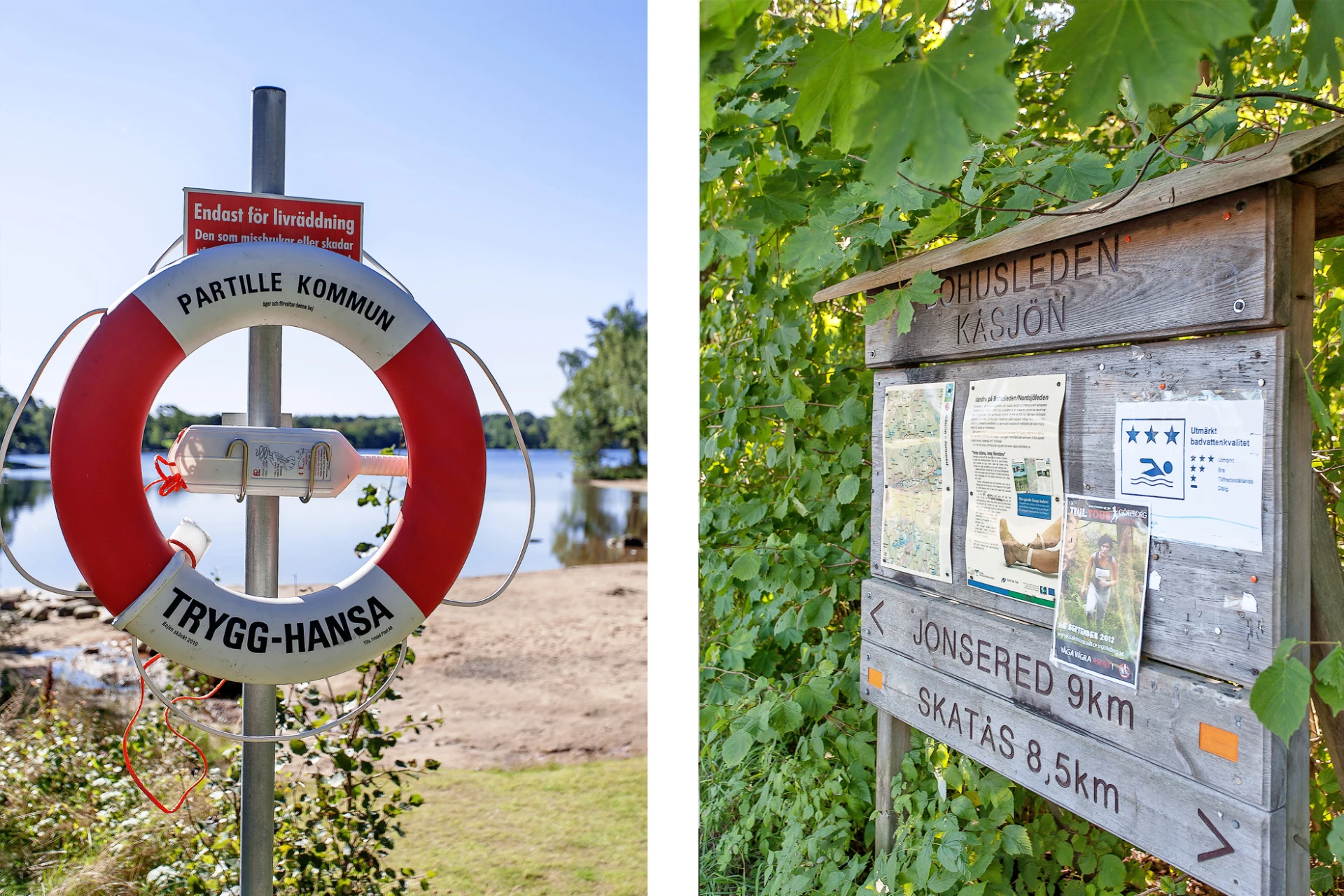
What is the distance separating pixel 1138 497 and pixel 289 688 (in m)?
1.85

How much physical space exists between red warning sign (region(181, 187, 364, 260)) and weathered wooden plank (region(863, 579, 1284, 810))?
108 centimetres

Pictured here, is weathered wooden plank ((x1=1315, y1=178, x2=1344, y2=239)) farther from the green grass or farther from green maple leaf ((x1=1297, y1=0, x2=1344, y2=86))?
the green grass

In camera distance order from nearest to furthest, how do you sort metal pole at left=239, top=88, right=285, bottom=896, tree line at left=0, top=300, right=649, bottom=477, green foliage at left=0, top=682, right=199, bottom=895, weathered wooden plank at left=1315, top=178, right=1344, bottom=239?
weathered wooden plank at left=1315, top=178, right=1344, bottom=239, metal pole at left=239, top=88, right=285, bottom=896, green foliage at left=0, top=682, right=199, bottom=895, tree line at left=0, top=300, right=649, bottom=477

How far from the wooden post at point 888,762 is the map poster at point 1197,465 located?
2.26 feet

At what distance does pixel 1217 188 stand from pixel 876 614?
0.85 metres

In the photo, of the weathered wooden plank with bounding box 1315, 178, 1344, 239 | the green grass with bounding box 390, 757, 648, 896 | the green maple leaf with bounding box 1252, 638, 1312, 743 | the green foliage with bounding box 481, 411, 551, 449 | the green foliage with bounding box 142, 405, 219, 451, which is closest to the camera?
the green maple leaf with bounding box 1252, 638, 1312, 743

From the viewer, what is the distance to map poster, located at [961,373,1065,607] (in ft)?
3.39

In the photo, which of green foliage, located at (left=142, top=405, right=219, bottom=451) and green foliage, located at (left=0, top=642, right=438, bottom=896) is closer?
green foliage, located at (left=0, top=642, right=438, bottom=896)

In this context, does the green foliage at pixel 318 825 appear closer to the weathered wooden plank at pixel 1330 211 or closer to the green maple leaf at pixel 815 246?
the green maple leaf at pixel 815 246

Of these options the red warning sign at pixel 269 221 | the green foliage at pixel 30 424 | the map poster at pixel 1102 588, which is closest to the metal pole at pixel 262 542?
the red warning sign at pixel 269 221

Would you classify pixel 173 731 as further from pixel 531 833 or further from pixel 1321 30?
pixel 1321 30

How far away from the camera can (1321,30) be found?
57 cm

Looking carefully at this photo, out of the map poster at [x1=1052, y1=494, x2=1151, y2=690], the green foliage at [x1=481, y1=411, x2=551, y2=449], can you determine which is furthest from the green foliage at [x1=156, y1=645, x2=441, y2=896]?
the green foliage at [x1=481, y1=411, x2=551, y2=449]

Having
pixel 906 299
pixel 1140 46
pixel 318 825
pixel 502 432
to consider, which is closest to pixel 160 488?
pixel 318 825
